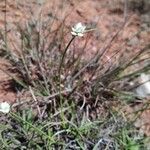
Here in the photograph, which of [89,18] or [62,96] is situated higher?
[89,18]

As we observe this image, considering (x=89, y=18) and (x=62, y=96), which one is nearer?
(x=62, y=96)

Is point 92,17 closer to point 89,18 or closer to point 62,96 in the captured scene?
point 89,18

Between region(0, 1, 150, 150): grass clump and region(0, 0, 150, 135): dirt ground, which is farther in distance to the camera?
region(0, 0, 150, 135): dirt ground

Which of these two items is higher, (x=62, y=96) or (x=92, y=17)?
(x=92, y=17)

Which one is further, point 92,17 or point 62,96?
point 92,17

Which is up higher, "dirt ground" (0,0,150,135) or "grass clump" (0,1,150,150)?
"dirt ground" (0,0,150,135)

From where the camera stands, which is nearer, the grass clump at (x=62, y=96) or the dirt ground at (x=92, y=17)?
the grass clump at (x=62, y=96)

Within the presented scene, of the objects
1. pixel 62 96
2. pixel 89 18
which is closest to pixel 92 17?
pixel 89 18

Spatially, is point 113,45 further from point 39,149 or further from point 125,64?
point 39,149

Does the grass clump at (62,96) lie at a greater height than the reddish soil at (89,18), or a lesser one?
lesser

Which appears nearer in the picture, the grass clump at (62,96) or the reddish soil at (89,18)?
the grass clump at (62,96)
